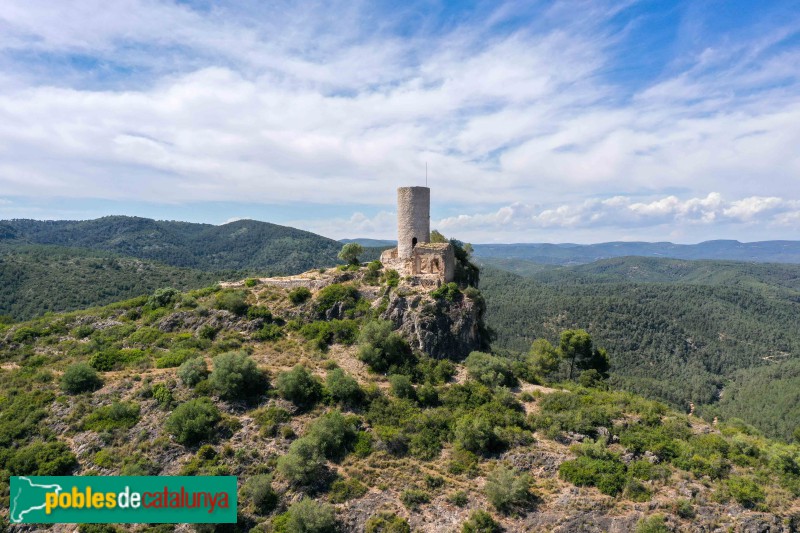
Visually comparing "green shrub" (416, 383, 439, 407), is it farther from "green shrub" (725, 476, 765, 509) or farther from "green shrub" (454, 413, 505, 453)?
"green shrub" (725, 476, 765, 509)

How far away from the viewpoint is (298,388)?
88.6ft

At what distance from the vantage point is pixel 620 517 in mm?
18859

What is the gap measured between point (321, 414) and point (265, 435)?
3.65 m

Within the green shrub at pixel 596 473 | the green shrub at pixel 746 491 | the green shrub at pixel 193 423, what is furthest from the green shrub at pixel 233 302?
the green shrub at pixel 746 491

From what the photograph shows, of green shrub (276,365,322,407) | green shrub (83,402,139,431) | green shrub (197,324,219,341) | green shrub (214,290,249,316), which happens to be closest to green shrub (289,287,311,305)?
green shrub (214,290,249,316)

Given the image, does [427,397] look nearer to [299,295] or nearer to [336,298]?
[336,298]

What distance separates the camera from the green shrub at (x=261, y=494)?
67.9 ft

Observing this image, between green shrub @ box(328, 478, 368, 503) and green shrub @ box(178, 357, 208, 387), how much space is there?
1319 cm

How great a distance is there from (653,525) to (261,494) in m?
18.5

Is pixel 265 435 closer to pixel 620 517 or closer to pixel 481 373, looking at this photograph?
pixel 481 373

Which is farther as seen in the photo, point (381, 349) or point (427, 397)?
point (381, 349)

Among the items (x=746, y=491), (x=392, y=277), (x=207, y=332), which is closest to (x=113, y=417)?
(x=207, y=332)

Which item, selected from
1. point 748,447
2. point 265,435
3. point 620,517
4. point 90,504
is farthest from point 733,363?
point 90,504

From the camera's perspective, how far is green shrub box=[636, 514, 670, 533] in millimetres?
17297
